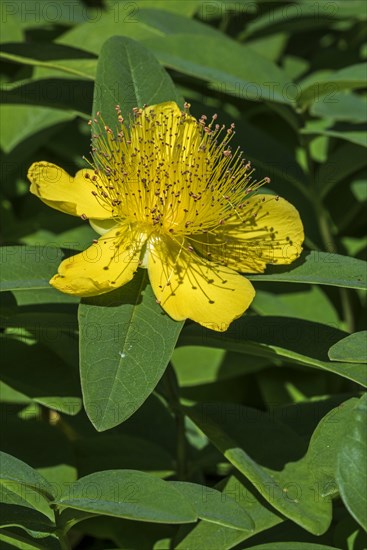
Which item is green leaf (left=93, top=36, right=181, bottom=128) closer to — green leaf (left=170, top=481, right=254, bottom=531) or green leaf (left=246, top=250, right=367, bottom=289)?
green leaf (left=246, top=250, right=367, bottom=289)

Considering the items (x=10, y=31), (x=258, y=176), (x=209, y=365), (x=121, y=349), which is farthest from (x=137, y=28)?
(x=121, y=349)

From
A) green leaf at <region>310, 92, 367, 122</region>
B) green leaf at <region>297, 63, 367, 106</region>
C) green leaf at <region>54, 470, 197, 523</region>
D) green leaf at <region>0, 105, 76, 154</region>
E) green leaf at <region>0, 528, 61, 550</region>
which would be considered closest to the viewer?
green leaf at <region>54, 470, 197, 523</region>

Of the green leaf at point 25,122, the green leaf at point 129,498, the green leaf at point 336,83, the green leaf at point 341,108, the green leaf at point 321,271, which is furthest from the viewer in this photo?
the green leaf at point 25,122

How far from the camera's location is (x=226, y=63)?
6.16ft

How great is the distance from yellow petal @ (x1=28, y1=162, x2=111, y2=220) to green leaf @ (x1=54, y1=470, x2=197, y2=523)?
410mm

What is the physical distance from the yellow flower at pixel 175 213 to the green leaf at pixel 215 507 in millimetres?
250

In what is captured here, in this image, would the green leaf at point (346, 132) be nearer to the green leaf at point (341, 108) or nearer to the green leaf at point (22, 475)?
the green leaf at point (341, 108)

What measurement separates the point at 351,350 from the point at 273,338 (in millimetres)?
230

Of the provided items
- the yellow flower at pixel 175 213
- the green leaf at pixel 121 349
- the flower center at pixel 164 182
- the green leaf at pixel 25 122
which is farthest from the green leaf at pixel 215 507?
the green leaf at pixel 25 122

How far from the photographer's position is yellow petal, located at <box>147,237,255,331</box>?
1.29 m

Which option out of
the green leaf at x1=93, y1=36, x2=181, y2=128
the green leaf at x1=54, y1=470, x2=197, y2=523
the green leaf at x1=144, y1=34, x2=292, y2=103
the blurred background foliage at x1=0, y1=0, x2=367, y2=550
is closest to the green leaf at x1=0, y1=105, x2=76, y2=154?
the blurred background foliage at x1=0, y1=0, x2=367, y2=550

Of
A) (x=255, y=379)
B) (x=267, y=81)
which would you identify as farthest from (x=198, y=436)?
(x=267, y=81)

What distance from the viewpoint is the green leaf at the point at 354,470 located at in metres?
1.09

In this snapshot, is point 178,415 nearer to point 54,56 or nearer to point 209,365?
point 209,365
